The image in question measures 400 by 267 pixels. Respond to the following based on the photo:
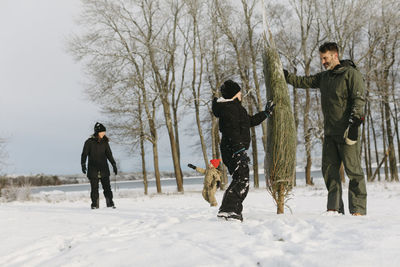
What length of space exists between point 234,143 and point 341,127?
1.40m

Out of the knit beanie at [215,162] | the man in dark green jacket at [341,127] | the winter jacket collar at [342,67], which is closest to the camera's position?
the man in dark green jacket at [341,127]

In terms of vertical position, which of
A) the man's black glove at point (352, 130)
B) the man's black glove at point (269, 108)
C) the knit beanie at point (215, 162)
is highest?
the man's black glove at point (269, 108)

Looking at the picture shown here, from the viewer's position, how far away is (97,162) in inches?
321

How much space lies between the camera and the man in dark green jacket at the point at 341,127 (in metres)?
4.12

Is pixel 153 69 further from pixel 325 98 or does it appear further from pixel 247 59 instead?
pixel 325 98

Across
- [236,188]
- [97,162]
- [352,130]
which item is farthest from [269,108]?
[97,162]

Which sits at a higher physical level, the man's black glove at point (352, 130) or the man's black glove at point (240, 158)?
the man's black glove at point (352, 130)

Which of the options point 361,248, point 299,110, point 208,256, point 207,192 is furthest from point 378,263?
point 299,110

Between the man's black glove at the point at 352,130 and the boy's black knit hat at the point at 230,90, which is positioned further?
the boy's black knit hat at the point at 230,90

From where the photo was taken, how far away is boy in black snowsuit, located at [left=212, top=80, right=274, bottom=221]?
420 centimetres

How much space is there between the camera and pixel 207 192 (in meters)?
7.04

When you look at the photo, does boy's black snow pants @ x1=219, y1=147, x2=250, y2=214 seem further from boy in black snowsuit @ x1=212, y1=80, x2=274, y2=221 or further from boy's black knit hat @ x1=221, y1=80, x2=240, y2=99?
boy's black knit hat @ x1=221, y1=80, x2=240, y2=99

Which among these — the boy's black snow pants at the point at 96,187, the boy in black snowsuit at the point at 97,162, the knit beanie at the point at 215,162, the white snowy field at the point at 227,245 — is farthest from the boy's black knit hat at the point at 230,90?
the boy's black snow pants at the point at 96,187

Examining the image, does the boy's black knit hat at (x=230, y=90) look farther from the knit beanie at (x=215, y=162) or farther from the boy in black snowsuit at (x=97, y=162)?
the boy in black snowsuit at (x=97, y=162)
